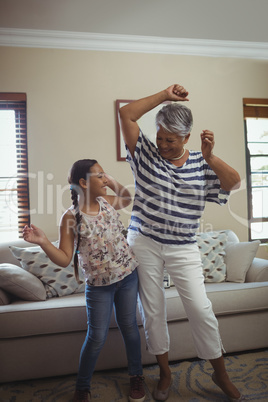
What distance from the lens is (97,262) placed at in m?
1.78

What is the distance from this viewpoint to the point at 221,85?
376 centimetres

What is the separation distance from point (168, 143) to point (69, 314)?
46.4 inches

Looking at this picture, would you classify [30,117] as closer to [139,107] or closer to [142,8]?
[142,8]

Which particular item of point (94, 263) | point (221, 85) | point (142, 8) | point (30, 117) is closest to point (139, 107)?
point (94, 263)

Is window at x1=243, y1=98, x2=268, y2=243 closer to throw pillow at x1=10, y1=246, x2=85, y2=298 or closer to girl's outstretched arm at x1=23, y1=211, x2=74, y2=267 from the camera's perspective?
throw pillow at x1=10, y1=246, x2=85, y2=298

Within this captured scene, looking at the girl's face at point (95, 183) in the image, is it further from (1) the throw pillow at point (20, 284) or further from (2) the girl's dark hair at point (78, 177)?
(1) the throw pillow at point (20, 284)

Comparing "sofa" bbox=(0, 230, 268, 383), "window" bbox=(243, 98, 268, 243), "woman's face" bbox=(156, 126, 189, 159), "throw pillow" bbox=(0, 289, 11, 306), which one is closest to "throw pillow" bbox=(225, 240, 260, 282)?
"sofa" bbox=(0, 230, 268, 383)

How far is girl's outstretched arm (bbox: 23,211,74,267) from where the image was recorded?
160cm

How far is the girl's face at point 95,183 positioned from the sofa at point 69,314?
0.82 meters

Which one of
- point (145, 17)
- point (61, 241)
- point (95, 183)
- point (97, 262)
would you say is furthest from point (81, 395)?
point (145, 17)

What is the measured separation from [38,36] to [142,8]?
3.21 ft

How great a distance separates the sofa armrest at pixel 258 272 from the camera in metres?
2.73

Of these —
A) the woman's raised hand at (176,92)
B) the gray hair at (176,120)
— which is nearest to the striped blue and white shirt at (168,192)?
the gray hair at (176,120)

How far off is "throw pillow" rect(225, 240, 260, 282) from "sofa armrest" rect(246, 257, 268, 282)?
3 cm
